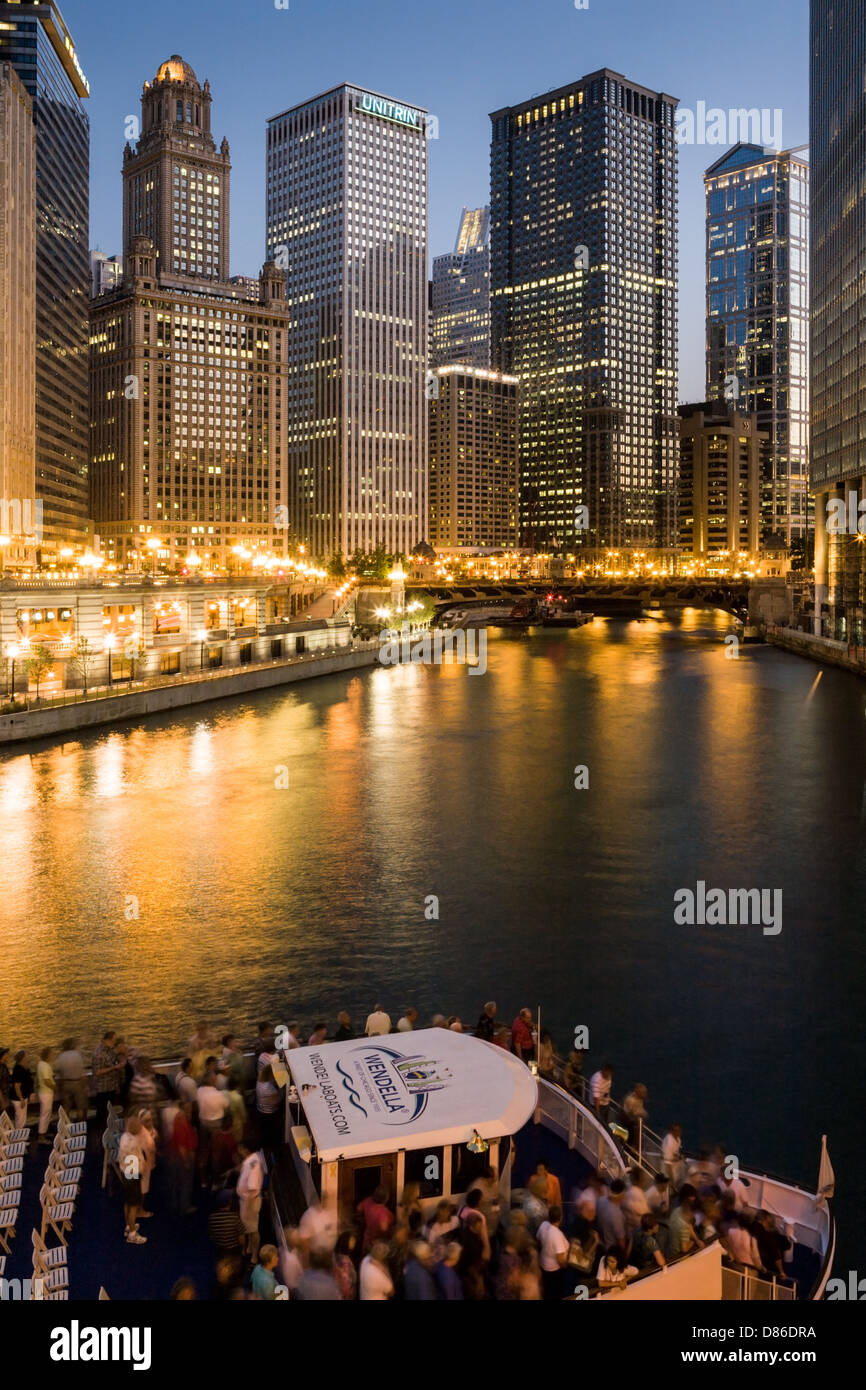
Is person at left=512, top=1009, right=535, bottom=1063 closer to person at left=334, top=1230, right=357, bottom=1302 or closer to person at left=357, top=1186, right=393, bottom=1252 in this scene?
person at left=357, top=1186, right=393, bottom=1252

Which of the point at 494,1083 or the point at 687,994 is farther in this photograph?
the point at 687,994

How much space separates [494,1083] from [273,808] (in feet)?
92.4

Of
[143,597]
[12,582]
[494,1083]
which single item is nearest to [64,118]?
[143,597]

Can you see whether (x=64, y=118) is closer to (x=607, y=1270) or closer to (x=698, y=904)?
(x=698, y=904)

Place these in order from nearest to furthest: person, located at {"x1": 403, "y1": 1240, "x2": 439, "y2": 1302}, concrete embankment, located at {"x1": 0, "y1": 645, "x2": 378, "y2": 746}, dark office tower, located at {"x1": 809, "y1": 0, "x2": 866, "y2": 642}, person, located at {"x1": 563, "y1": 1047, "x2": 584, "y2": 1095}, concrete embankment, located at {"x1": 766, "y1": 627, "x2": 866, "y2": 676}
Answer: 1. person, located at {"x1": 403, "y1": 1240, "x2": 439, "y2": 1302}
2. person, located at {"x1": 563, "y1": 1047, "x2": 584, "y2": 1095}
3. concrete embankment, located at {"x1": 0, "y1": 645, "x2": 378, "y2": 746}
4. concrete embankment, located at {"x1": 766, "y1": 627, "x2": 866, "y2": 676}
5. dark office tower, located at {"x1": 809, "y1": 0, "x2": 866, "y2": 642}

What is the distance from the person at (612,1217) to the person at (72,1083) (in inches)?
254

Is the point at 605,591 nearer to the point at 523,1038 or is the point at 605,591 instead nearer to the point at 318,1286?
the point at 523,1038

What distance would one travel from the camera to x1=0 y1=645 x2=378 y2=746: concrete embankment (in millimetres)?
51062

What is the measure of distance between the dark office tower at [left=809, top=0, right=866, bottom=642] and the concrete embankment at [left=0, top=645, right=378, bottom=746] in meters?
47.3

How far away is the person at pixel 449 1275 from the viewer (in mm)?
9891

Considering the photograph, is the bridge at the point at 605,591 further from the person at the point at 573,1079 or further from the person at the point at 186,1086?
the person at the point at 186,1086

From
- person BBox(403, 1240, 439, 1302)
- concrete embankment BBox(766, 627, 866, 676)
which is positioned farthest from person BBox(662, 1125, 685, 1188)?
concrete embankment BBox(766, 627, 866, 676)

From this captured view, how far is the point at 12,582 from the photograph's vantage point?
195ft

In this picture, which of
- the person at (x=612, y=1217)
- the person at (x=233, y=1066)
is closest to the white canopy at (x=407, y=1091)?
the person at (x=612, y=1217)
